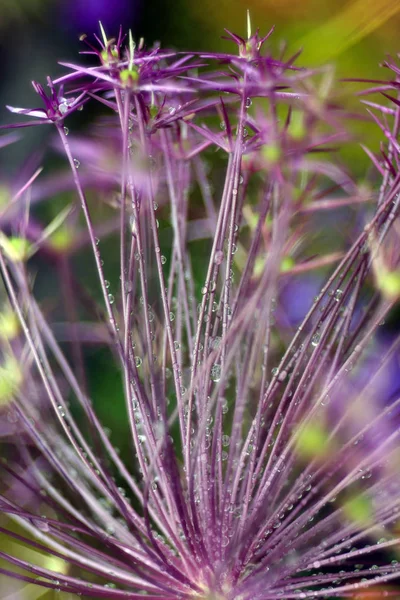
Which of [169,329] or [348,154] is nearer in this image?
[169,329]

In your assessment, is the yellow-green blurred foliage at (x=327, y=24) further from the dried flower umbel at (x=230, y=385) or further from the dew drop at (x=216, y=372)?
the dew drop at (x=216, y=372)

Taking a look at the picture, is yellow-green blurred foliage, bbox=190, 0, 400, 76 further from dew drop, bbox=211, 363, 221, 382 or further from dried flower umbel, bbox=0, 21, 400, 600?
dew drop, bbox=211, 363, 221, 382

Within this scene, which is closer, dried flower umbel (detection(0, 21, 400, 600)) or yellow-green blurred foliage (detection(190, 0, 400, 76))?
dried flower umbel (detection(0, 21, 400, 600))

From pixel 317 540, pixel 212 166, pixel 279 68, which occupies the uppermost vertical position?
pixel 212 166

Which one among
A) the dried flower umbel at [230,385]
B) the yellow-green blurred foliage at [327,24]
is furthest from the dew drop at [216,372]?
the yellow-green blurred foliage at [327,24]

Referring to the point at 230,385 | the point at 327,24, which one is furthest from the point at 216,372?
the point at 327,24

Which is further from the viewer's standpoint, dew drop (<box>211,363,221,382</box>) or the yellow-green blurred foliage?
the yellow-green blurred foliage

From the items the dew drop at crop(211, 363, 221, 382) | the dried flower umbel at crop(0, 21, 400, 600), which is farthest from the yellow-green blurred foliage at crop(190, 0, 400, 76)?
the dew drop at crop(211, 363, 221, 382)

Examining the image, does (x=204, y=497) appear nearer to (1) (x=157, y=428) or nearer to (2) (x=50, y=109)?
(1) (x=157, y=428)

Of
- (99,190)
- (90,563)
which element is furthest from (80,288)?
(90,563)

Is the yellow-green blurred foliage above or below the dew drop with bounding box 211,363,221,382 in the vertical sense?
above
